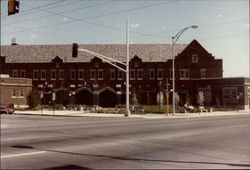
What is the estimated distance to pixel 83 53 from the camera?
2817 inches

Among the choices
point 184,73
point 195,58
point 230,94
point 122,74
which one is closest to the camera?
point 230,94

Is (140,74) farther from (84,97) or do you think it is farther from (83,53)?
(83,53)

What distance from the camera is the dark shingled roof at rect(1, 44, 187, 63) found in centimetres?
6981

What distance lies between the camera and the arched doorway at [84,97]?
67.3 meters

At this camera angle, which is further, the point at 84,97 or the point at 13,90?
the point at 84,97

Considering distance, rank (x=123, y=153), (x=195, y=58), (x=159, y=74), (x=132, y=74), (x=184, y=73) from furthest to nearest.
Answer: (x=132, y=74) < (x=195, y=58) < (x=159, y=74) < (x=184, y=73) < (x=123, y=153)

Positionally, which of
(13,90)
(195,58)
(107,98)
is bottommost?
(107,98)

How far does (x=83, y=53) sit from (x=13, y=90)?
17.4 meters

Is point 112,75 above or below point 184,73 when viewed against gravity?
below

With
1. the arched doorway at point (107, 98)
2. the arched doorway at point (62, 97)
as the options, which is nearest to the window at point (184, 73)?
the arched doorway at point (107, 98)

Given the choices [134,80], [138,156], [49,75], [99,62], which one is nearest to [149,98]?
[134,80]

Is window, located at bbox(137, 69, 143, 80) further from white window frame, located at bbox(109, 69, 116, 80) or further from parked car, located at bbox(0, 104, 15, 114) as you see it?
parked car, located at bbox(0, 104, 15, 114)

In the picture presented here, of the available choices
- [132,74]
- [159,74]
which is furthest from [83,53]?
[159,74]

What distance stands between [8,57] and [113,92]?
24.1 meters
